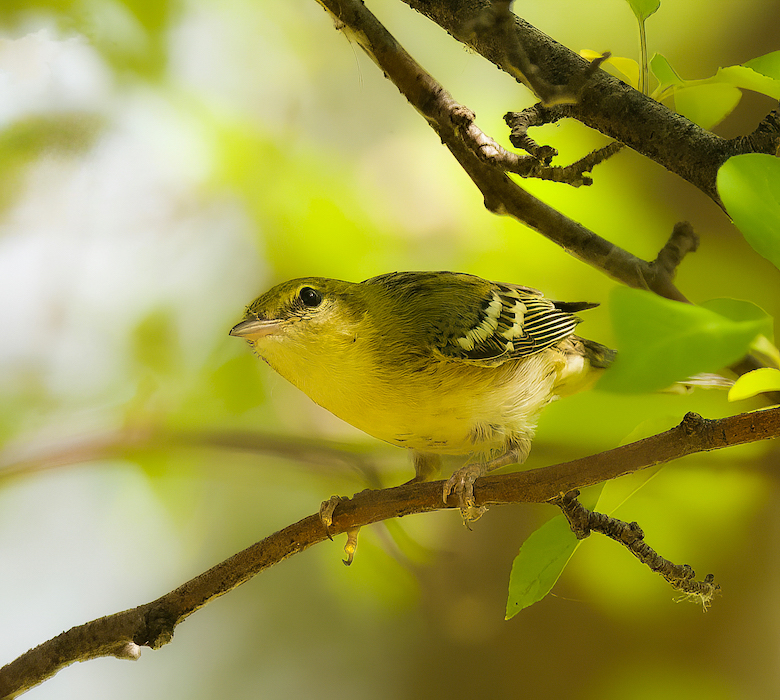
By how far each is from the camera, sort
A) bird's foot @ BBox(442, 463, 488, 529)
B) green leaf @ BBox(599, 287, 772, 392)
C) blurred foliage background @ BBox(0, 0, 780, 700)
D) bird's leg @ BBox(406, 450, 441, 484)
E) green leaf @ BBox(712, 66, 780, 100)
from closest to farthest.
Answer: green leaf @ BBox(599, 287, 772, 392)
green leaf @ BBox(712, 66, 780, 100)
bird's foot @ BBox(442, 463, 488, 529)
bird's leg @ BBox(406, 450, 441, 484)
blurred foliage background @ BBox(0, 0, 780, 700)

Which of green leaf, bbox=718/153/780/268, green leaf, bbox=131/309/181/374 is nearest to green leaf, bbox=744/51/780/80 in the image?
green leaf, bbox=718/153/780/268

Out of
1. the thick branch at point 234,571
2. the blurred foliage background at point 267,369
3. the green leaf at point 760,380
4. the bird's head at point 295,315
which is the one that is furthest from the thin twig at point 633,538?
the blurred foliage background at point 267,369

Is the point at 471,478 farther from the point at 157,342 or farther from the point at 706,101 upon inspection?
the point at 157,342

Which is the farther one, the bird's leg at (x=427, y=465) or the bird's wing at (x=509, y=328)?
the bird's leg at (x=427, y=465)

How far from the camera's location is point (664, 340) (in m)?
0.23

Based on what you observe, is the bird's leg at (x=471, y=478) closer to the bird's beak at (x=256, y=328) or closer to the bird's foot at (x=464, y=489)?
the bird's foot at (x=464, y=489)

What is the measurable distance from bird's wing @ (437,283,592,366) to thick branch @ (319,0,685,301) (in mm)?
97

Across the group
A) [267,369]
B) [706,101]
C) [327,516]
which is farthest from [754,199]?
[267,369]

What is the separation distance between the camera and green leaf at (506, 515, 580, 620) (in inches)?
16.2

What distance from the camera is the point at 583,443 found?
2.53 feet

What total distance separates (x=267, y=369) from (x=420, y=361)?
37 cm

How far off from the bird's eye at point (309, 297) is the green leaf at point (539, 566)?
0.25m

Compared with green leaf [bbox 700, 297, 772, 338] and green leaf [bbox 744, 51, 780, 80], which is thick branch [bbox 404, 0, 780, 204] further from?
green leaf [bbox 700, 297, 772, 338]

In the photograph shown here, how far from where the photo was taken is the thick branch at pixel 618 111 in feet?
1.23
